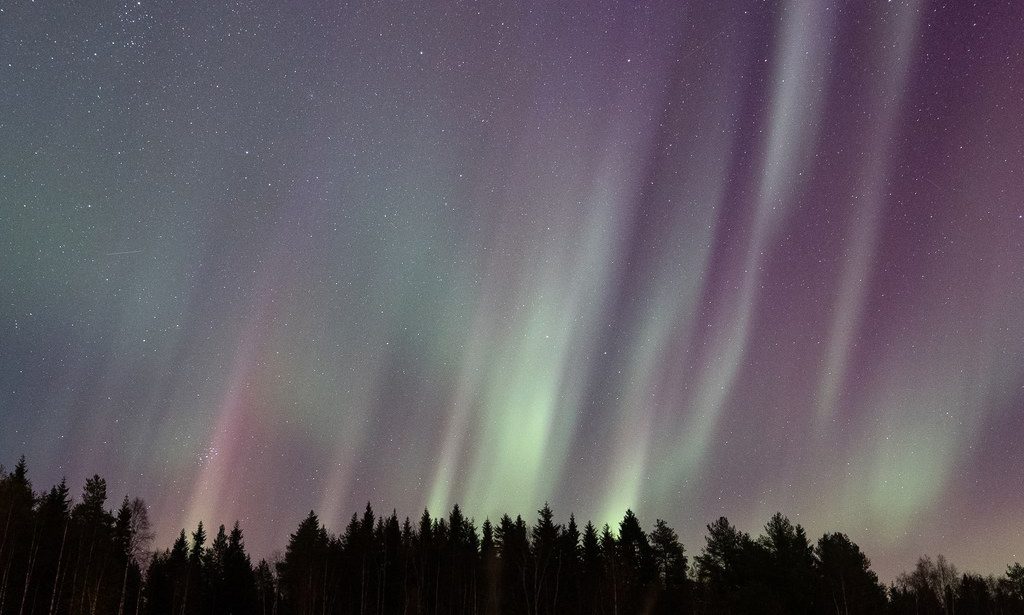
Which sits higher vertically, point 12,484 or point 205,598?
point 12,484

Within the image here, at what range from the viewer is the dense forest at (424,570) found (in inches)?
2324

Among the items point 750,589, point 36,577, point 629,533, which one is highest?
point 629,533

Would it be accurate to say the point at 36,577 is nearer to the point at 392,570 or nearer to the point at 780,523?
the point at 392,570

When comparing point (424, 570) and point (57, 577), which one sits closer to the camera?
point (57, 577)

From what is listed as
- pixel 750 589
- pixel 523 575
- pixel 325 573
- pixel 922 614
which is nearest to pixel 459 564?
pixel 325 573

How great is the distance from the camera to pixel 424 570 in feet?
247

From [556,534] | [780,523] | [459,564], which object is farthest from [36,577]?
[780,523]

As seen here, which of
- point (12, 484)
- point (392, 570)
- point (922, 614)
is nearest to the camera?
point (12, 484)

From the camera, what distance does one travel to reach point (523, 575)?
201 ft

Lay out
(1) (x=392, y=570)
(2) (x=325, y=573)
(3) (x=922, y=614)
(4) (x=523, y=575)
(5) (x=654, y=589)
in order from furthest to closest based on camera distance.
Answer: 1. (3) (x=922, y=614)
2. (1) (x=392, y=570)
3. (2) (x=325, y=573)
4. (5) (x=654, y=589)
5. (4) (x=523, y=575)

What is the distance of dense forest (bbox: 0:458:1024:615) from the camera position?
194ft

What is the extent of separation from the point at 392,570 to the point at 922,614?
77.3 metres

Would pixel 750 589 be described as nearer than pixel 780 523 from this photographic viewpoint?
Yes

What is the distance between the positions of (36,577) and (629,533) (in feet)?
192
